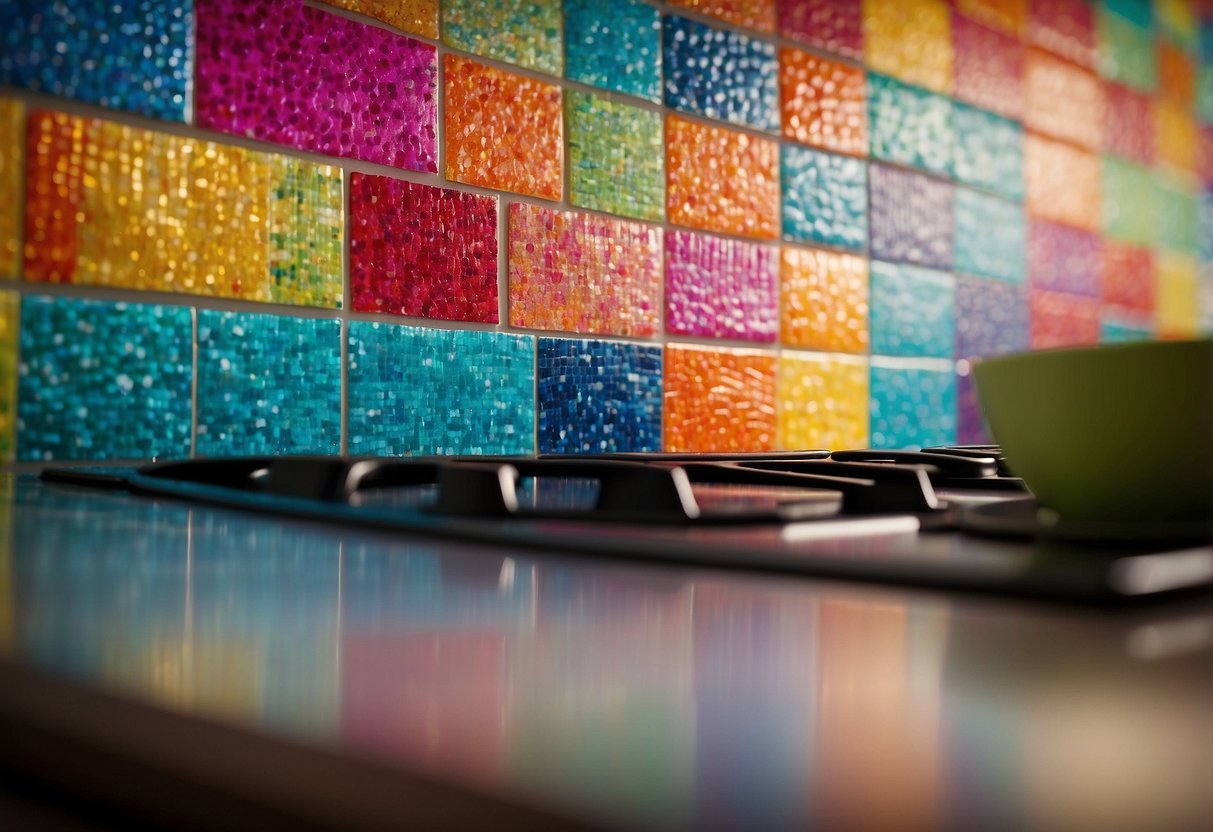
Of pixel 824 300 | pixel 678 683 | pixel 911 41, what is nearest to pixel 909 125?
pixel 911 41

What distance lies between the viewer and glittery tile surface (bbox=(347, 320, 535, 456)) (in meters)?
1.05

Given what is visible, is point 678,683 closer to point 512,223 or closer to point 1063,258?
point 512,223

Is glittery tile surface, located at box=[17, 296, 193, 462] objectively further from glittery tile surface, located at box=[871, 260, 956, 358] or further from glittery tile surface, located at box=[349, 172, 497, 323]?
glittery tile surface, located at box=[871, 260, 956, 358]

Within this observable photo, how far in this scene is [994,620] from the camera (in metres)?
0.26

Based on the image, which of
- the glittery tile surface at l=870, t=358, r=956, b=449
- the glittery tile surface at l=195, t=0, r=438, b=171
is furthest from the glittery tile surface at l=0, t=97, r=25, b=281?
the glittery tile surface at l=870, t=358, r=956, b=449

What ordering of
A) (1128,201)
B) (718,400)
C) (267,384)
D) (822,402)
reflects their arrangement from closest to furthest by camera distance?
(267,384), (718,400), (822,402), (1128,201)

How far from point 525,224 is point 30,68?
Answer: 1.63ft

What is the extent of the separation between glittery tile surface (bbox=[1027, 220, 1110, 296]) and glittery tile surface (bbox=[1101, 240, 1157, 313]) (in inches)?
1.6

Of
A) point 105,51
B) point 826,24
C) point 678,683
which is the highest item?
point 826,24

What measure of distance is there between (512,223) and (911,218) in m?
0.80

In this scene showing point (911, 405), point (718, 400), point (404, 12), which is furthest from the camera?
point (911, 405)

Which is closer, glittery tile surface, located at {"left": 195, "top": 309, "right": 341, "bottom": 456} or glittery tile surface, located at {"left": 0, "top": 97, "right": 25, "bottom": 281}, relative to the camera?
glittery tile surface, located at {"left": 0, "top": 97, "right": 25, "bottom": 281}

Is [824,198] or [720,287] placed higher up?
[824,198]

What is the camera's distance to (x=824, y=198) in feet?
5.09
